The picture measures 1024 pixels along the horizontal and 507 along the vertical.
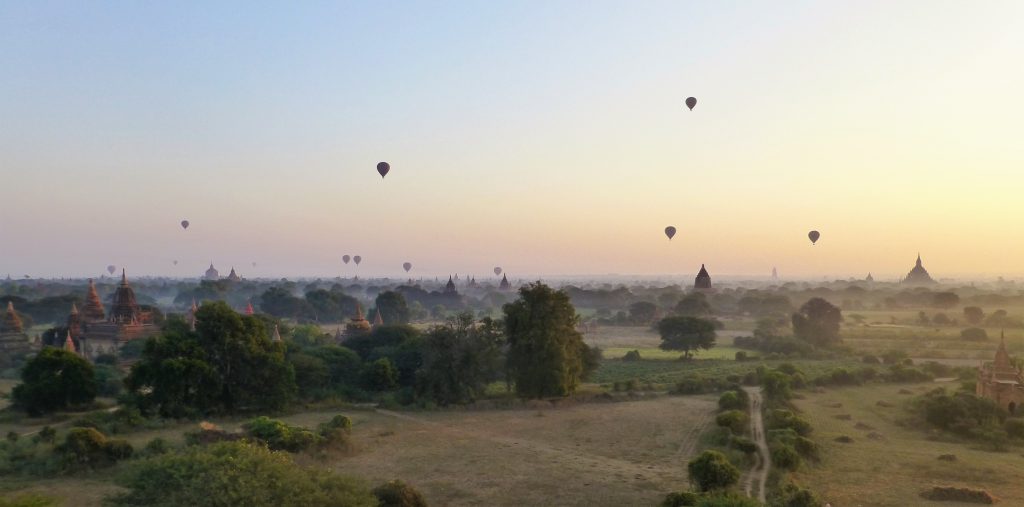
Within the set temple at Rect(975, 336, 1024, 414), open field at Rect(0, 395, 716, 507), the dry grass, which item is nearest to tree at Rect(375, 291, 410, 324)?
open field at Rect(0, 395, 716, 507)

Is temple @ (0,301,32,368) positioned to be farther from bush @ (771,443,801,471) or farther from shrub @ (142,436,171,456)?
bush @ (771,443,801,471)

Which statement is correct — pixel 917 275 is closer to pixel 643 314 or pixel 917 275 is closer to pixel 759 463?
pixel 643 314

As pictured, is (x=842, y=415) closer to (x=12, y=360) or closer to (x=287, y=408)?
(x=287, y=408)

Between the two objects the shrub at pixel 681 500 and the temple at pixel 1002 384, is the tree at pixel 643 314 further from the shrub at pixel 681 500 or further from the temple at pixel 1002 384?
the shrub at pixel 681 500

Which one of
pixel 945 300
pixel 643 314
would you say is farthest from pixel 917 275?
pixel 643 314

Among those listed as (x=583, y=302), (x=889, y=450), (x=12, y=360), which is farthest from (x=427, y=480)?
(x=583, y=302)
